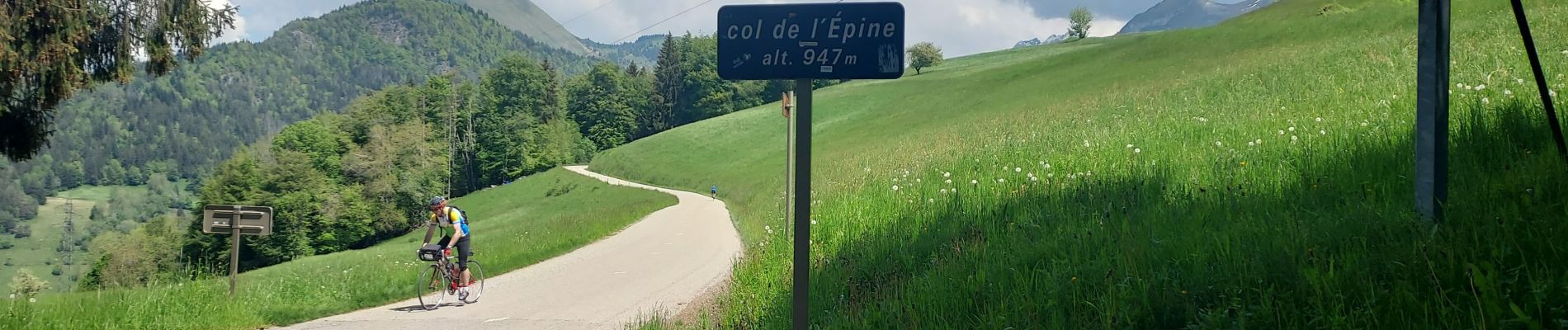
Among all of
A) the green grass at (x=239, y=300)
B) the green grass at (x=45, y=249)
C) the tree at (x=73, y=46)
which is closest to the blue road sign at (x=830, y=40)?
the green grass at (x=239, y=300)

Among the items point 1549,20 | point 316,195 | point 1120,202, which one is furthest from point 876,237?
point 316,195

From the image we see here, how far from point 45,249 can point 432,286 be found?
637 feet

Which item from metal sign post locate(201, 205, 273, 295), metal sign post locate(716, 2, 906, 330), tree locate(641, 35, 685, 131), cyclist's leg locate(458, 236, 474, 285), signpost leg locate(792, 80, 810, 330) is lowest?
cyclist's leg locate(458, 236, 474, 285)

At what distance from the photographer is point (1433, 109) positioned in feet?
15.3

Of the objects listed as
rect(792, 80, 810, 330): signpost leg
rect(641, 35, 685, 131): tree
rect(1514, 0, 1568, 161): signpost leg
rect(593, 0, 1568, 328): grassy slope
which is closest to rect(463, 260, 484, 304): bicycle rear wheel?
rect(593, 0, 1568, 328): grassy slope

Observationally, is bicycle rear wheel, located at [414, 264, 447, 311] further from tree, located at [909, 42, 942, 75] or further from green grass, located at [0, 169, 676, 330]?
tree, located at [909, 42, 942, 75]

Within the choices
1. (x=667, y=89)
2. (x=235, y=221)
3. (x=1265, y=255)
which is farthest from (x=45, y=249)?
(x=1265, y=255)

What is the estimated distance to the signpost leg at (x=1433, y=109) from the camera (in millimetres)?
4625

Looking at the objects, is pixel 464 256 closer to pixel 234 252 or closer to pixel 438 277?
pixel 438 277

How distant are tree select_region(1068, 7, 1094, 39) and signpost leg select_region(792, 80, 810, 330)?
13105 centimetres

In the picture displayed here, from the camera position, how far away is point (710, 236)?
24812 mm

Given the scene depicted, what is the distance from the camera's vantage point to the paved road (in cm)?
1102

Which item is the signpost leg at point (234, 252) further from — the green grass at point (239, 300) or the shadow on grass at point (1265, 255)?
the shadow on grass at point (1265, 255)

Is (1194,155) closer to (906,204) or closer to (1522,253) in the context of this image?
(906,204)
